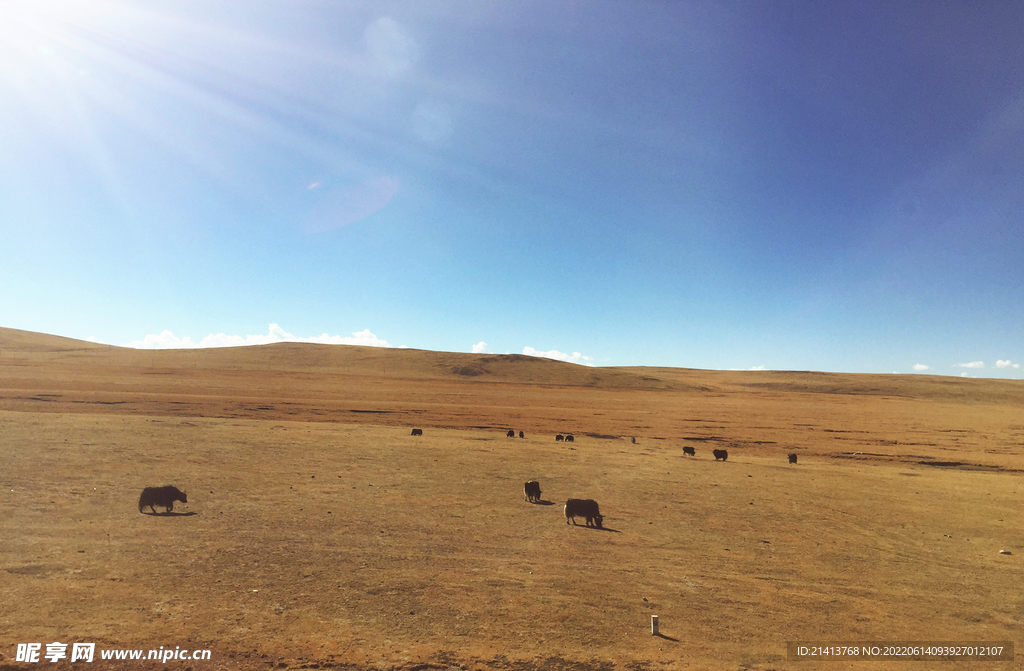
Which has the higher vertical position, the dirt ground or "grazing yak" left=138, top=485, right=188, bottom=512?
"grazing yak" left=138, top=485, right=188, bottom=512

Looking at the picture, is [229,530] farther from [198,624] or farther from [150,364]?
[150,364]

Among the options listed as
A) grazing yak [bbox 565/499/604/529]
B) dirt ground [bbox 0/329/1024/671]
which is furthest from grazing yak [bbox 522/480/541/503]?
grazing yak [bbox 565/499/604/529]

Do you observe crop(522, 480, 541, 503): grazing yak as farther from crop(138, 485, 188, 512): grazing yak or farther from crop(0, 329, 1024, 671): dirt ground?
crop(138, 485, 188, 512): grazing yak

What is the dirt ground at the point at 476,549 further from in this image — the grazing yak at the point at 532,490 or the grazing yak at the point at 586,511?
the grazing yak at the point at 532,490

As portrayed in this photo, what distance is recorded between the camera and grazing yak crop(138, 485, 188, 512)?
13.3 meters

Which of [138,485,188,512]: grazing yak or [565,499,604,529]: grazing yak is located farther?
[565,499,604,529]: grazing yak

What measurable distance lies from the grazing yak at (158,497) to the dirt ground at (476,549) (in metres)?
0.43

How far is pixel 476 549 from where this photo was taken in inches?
476

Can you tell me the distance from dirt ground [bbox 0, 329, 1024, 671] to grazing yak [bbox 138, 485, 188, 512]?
428 mm

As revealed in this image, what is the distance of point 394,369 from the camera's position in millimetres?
98688

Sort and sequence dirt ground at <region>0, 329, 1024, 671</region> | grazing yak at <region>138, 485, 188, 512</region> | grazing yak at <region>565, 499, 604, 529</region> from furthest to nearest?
grazing yak at <region>565, 499, 604, 529</region>
grazing yak at <region>138, 485, 188, 512</region>
dirt ground at <region>0, 329, 1024, 671</region>

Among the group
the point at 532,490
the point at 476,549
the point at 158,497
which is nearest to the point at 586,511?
the point at 532,490

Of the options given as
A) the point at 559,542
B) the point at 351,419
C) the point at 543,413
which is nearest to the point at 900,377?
the point at 543,413

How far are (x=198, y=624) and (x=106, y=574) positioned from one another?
309cm
